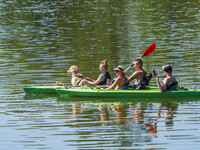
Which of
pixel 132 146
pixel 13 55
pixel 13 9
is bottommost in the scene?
pixel 132 146

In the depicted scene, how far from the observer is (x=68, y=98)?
58.5ft

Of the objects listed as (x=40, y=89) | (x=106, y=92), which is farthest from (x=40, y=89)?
(x=106, y=92)

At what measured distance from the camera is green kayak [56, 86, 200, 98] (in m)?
17.0

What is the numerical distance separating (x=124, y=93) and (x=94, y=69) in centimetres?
591

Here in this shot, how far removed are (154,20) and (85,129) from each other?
1206 inches

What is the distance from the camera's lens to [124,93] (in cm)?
1727

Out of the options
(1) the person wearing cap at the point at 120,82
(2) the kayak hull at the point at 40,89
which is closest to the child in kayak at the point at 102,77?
(1) the person wearing cap at the point at 120,82

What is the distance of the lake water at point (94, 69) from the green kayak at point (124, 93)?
273 mm

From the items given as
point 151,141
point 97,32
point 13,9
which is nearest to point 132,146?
point 151,141

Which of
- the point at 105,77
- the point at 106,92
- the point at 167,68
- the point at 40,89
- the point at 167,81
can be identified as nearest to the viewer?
the point at 167,68

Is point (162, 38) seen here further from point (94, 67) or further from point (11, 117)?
point (11, 117)

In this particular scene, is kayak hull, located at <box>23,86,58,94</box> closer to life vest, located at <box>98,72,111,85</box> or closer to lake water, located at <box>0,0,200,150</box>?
lake water, located at <box>0,0,200,150</box>

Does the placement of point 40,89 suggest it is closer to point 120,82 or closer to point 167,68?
point 120,82

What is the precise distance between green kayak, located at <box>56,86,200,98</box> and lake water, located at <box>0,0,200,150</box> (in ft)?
0.89
